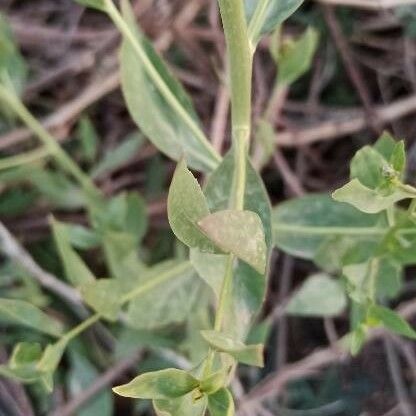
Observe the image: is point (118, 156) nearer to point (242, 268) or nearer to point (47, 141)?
point (47, 141)

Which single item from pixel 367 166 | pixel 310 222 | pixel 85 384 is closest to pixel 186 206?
pixel 367 166

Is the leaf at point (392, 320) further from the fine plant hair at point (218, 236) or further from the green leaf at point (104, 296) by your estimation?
the green leaf at point (104, 296)

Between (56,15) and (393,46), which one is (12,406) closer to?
(56,15)

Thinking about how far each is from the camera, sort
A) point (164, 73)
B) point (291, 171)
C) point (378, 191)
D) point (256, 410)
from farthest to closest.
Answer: point (291, 171) < point (256, 410) < point (164, 73) < point (378, 191)

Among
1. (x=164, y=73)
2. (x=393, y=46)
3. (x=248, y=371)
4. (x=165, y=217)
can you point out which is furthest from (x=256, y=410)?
(x=393, y=46)


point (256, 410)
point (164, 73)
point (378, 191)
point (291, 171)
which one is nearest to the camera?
point (378, 191)

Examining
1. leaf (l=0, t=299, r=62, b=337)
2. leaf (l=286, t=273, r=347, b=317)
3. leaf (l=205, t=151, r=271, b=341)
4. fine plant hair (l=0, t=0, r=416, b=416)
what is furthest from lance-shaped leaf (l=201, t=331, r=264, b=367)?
leaf (l=286, t=273, r=347, b=317)
